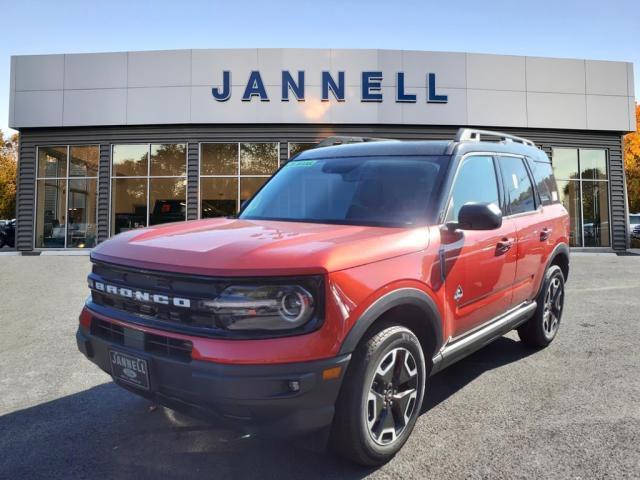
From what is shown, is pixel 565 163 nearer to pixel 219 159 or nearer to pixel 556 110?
pixel 556 110

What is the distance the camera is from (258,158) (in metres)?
16.8

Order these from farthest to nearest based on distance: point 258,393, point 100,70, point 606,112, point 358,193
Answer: point 606,112, point 100,70, point 358,193, point 258,393

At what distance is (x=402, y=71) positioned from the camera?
16.3 metres

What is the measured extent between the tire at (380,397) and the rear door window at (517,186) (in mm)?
1820

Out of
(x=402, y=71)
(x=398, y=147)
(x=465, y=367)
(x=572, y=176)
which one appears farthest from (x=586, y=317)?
(x=572, y=176)

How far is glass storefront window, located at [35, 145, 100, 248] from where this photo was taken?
55.6 feet

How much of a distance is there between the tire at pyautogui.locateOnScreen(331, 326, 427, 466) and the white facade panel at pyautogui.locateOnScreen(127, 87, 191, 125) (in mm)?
15214

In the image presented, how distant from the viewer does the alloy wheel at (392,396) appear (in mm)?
2484

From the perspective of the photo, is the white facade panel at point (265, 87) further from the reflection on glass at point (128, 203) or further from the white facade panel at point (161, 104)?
the reflection on glass at point (128, 203)

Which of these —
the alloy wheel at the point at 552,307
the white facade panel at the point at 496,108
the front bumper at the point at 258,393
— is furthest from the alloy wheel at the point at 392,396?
the white facade panel at the point at 496,108

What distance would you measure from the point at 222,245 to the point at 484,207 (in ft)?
5.11

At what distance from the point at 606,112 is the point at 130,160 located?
57.4 ft

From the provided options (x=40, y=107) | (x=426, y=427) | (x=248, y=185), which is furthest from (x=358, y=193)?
(x=40, y=107)

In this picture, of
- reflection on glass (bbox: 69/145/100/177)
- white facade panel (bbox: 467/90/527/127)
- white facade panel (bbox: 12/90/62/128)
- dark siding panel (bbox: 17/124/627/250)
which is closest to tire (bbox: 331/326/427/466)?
dark siding panel (bbox: 17/124/627/250)
